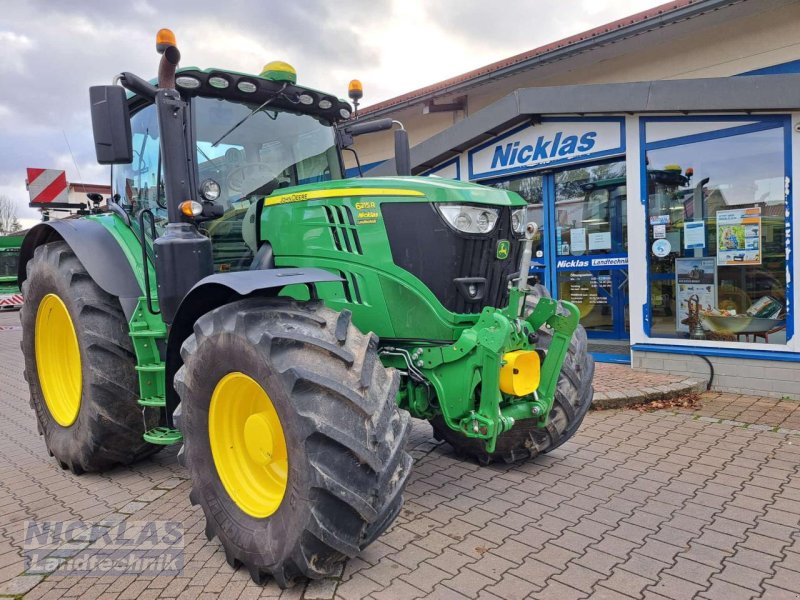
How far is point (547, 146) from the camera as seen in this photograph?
7.07 meters

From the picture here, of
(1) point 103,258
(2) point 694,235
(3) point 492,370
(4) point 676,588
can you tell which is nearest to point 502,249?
(3) point 492,370

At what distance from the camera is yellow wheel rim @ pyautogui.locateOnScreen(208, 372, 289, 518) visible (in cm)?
267

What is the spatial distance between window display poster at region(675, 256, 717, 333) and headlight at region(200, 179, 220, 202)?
4.88 meters

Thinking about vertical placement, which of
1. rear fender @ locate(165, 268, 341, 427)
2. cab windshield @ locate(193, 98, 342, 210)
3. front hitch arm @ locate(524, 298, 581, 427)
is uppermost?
cab windshield @ locate(193, 98, 342, 210)

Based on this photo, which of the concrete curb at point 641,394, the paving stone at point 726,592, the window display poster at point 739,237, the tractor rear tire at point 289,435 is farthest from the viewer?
the window display poster at point 739,237

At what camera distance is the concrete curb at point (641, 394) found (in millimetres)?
5461

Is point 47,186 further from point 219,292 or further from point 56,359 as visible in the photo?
point 219,292

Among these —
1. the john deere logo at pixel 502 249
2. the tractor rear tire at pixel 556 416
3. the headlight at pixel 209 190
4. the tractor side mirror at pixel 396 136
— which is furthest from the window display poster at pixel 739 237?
the headlight at pixel 209 190

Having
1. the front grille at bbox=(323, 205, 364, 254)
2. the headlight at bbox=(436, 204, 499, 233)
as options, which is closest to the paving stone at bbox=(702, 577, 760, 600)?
the headlight at bbox=(436, 204, 499, 233)

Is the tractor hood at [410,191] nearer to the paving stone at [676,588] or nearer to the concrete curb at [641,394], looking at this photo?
the paving stone at [676,588]

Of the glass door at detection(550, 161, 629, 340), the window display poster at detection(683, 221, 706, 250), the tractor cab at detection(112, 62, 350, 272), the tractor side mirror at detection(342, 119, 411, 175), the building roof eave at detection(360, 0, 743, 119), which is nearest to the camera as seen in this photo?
the tractor cab at detection(112, 62, 350, 272)

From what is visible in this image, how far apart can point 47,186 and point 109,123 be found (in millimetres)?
2599

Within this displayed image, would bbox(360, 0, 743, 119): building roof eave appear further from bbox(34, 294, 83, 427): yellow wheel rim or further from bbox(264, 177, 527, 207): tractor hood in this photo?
bbox(34, 294, 83, 427): yellow wheel rim

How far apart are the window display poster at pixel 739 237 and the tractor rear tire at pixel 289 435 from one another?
4.66 meters
